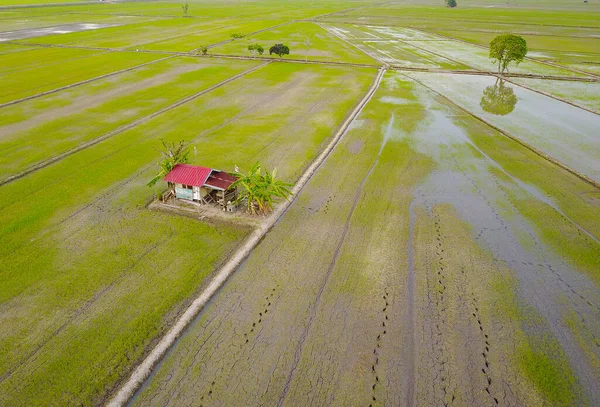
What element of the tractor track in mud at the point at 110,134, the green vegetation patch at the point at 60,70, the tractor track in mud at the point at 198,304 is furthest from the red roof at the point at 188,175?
the green vegetation patch at the point at 60,70

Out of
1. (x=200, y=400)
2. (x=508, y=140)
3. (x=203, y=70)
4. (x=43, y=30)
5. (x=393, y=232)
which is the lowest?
(x=200, y=400)

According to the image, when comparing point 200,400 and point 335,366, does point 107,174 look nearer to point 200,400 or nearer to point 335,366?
point 200,400

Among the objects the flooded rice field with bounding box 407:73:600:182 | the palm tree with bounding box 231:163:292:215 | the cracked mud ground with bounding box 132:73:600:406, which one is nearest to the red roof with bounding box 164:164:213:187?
the palm tree with bounding box 231:163:292:215

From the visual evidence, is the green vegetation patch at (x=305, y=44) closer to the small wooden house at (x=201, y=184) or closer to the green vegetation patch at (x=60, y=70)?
the green vegetation patch at (x=60, y=70)

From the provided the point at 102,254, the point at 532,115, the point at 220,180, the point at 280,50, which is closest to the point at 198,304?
the point at 102,254

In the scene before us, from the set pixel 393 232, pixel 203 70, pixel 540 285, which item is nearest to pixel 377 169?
pixel 393 232

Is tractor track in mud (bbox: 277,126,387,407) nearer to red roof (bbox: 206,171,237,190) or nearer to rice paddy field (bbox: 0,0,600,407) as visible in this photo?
rice paddy field (bbox: 0,0,600,407)
